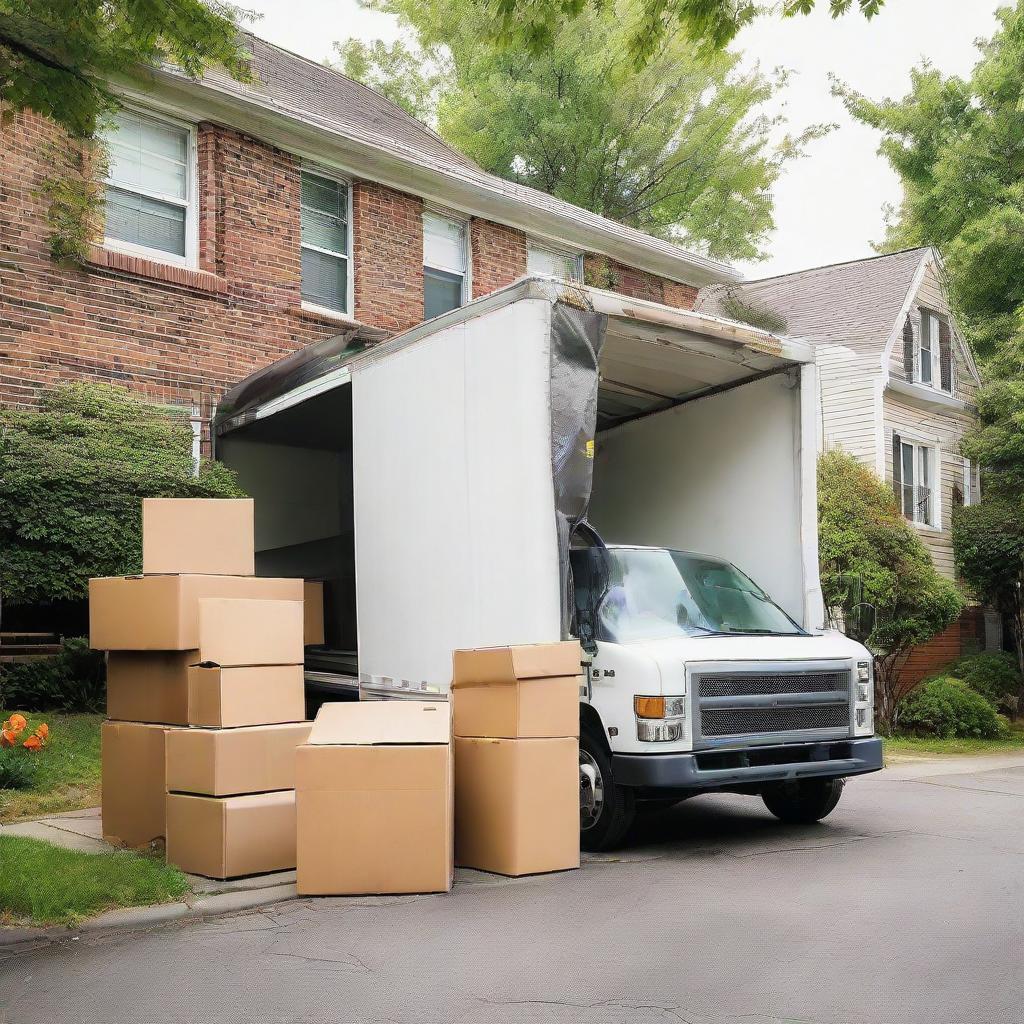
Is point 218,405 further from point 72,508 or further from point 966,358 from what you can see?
point 966,358

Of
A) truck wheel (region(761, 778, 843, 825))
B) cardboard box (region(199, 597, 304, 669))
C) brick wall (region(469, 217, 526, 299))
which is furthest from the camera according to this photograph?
brick wall (region(469, 217, 526, 299))

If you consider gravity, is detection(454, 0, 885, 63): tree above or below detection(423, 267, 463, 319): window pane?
below

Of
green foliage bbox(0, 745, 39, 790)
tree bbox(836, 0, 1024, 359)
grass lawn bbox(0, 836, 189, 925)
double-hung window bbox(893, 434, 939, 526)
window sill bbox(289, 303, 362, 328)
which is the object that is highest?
tree bbox(836, 0, 1024, 359)

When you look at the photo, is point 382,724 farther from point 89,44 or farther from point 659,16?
point 659,16

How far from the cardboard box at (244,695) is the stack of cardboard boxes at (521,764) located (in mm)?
1026

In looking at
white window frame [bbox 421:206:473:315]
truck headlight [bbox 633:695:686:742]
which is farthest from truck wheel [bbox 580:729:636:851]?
white window frame [bbox 421:206:473:315]

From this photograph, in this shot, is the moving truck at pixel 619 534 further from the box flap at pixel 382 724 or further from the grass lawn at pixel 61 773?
the grass lawn at pixel 61 773

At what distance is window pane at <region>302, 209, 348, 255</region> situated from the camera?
15123mm

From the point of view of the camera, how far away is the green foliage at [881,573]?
16.5 metres

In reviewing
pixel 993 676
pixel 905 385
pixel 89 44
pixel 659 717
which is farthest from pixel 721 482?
pixel 905 385

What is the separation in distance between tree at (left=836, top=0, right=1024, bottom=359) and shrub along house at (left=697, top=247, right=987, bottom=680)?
79 cm

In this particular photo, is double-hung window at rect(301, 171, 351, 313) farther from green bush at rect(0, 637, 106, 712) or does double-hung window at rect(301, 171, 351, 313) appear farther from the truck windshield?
A: the truck windshield

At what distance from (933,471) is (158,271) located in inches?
625

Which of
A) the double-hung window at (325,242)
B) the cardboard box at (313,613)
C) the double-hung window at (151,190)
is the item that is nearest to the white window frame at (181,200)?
the double-hung window at (151,190)
